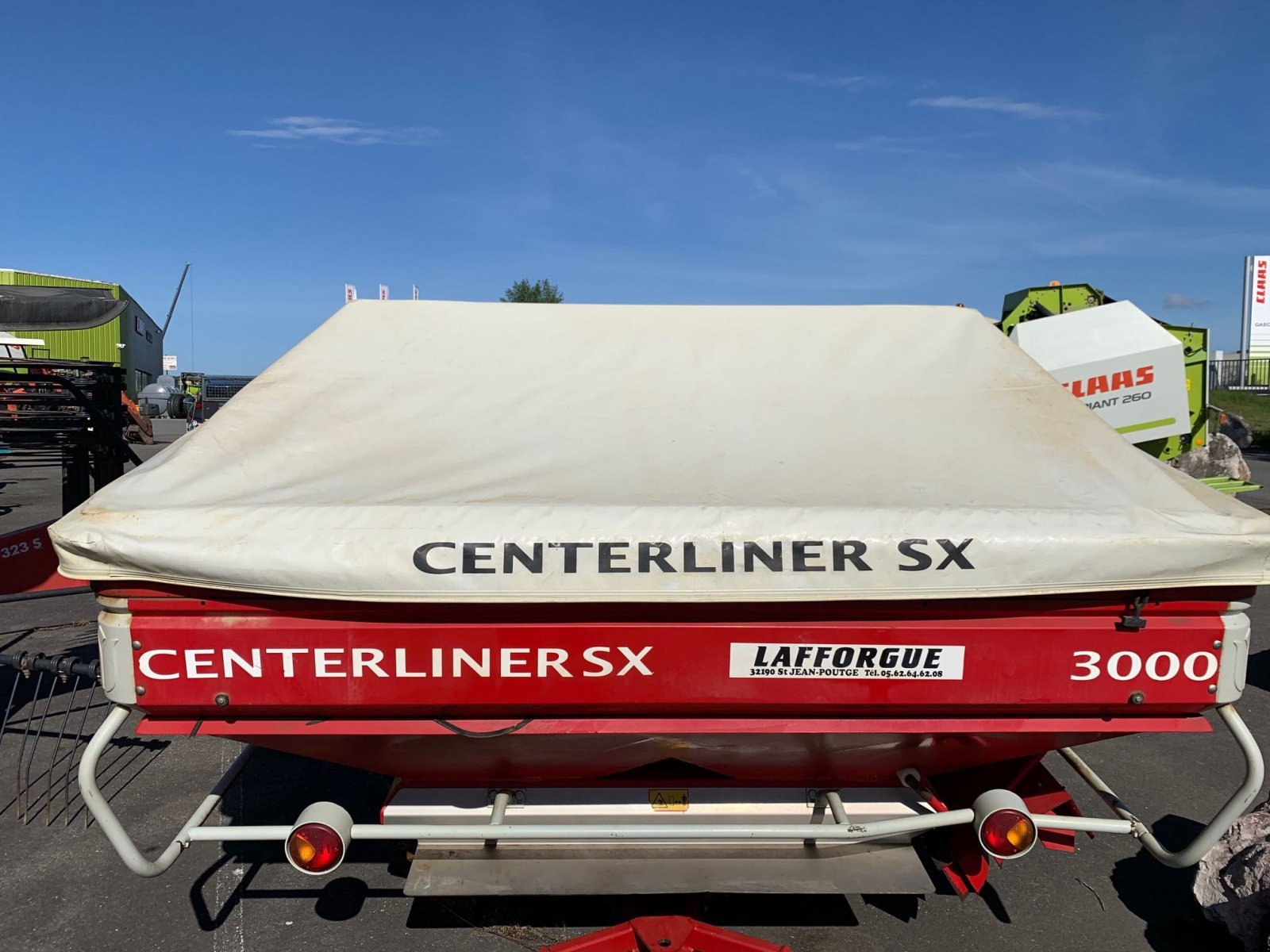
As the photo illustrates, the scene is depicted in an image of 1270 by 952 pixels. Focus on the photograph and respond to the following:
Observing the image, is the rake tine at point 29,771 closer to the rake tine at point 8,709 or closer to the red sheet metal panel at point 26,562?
the rake tine at point 8,709

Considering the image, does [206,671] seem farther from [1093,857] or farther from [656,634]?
[1093,857]

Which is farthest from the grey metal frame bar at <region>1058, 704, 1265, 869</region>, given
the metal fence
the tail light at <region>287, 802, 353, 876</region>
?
the metal fence

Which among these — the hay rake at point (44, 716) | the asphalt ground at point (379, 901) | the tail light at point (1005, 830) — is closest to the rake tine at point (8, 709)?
the hay rake at point (44, 716)

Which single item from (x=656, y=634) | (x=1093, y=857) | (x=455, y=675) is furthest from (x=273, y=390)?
(x=1093, y=857)

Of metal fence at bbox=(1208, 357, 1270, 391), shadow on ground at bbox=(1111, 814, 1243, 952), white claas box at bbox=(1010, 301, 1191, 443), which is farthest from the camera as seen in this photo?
metal fence at bbox=(1208, 357, 1270, 391)

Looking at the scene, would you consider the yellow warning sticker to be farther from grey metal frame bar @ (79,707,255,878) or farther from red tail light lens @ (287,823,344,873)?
grey metal frame bar @ (79,707,255,878)

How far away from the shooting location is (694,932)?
254cm

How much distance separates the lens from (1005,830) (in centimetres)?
237

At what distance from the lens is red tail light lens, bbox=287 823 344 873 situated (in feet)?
7.64

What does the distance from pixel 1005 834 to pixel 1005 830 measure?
1cm

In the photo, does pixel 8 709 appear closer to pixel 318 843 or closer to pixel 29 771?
pixel 29 771

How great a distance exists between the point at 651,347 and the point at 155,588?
6.02ft

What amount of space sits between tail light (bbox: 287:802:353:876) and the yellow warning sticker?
878mm

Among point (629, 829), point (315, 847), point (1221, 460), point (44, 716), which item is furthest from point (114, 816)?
point (1221, 460)
